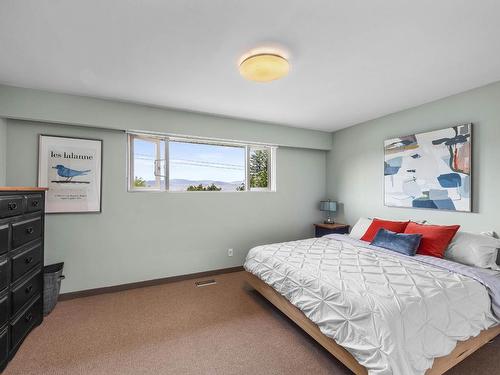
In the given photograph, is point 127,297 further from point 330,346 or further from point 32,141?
point 330,346

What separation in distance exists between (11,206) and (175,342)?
172 centimetres

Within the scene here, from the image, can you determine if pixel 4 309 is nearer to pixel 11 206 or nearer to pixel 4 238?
pixel 4 238

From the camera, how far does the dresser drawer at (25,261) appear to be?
1942 mm

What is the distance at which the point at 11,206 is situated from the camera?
1.89 m

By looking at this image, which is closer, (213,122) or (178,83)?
(178,83)

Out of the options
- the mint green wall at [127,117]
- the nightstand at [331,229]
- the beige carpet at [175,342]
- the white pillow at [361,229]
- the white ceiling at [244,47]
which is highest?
the white ceiling at [244,47]

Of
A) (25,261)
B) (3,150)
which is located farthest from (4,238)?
(3,150)

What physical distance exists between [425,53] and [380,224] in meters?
2.03

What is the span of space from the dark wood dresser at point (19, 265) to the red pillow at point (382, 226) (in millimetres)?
3665

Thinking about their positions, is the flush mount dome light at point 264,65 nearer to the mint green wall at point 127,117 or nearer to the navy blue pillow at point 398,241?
the mint green wall at point 127,117

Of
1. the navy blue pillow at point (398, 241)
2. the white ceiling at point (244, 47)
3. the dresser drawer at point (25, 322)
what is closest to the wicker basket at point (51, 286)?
the dresser drawer at point (25, 322)

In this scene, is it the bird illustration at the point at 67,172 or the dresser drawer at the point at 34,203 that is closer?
the dresser drawer at the point at 34,203

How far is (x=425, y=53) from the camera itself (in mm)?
1995

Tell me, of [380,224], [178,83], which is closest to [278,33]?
[178,83]
